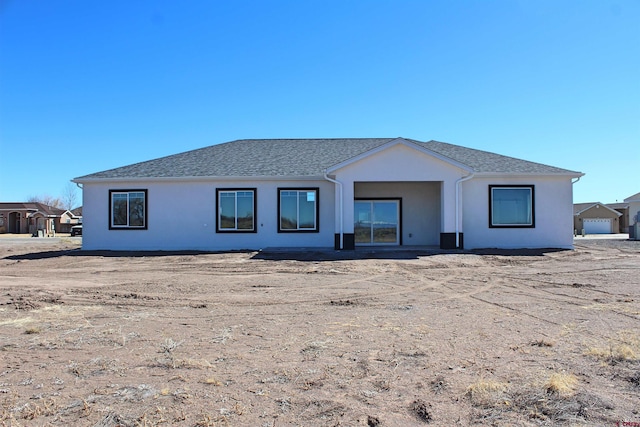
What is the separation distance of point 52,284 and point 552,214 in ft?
58.1

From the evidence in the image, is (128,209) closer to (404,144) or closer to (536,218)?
(404,144)

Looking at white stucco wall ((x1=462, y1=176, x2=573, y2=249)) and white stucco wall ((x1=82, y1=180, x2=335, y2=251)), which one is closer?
white stucco wall ((x1=462, y1=176, x2=573, y2=249))

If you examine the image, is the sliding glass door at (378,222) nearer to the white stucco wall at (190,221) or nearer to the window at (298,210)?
the white stucco wall at (190,221)

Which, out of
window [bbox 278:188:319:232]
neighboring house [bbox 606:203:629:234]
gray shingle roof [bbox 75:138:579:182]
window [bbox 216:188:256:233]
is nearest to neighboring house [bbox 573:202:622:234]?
neighboring house [bbox 606:203:629:234]

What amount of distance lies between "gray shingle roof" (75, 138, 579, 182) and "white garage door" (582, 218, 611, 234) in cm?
A: 3341

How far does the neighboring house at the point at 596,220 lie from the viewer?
47.5m

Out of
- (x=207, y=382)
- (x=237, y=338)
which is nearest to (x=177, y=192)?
(x=237, y=338)

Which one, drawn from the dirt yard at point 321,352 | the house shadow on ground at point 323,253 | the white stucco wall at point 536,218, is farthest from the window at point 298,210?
the dirt yard at point 321,352

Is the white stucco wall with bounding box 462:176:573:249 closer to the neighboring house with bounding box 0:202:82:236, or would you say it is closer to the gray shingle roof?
the gray shingle roof

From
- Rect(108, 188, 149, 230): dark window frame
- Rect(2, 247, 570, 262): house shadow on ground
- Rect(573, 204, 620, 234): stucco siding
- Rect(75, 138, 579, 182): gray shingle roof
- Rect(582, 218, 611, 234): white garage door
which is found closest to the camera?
Rect(2, 247, 570, 262): house shadow on ground

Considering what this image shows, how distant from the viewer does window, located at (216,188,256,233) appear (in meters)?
18.5

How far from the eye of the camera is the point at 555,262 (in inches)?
572

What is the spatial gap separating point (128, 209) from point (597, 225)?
47.4m

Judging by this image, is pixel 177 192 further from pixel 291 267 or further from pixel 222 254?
pixel 291 267
